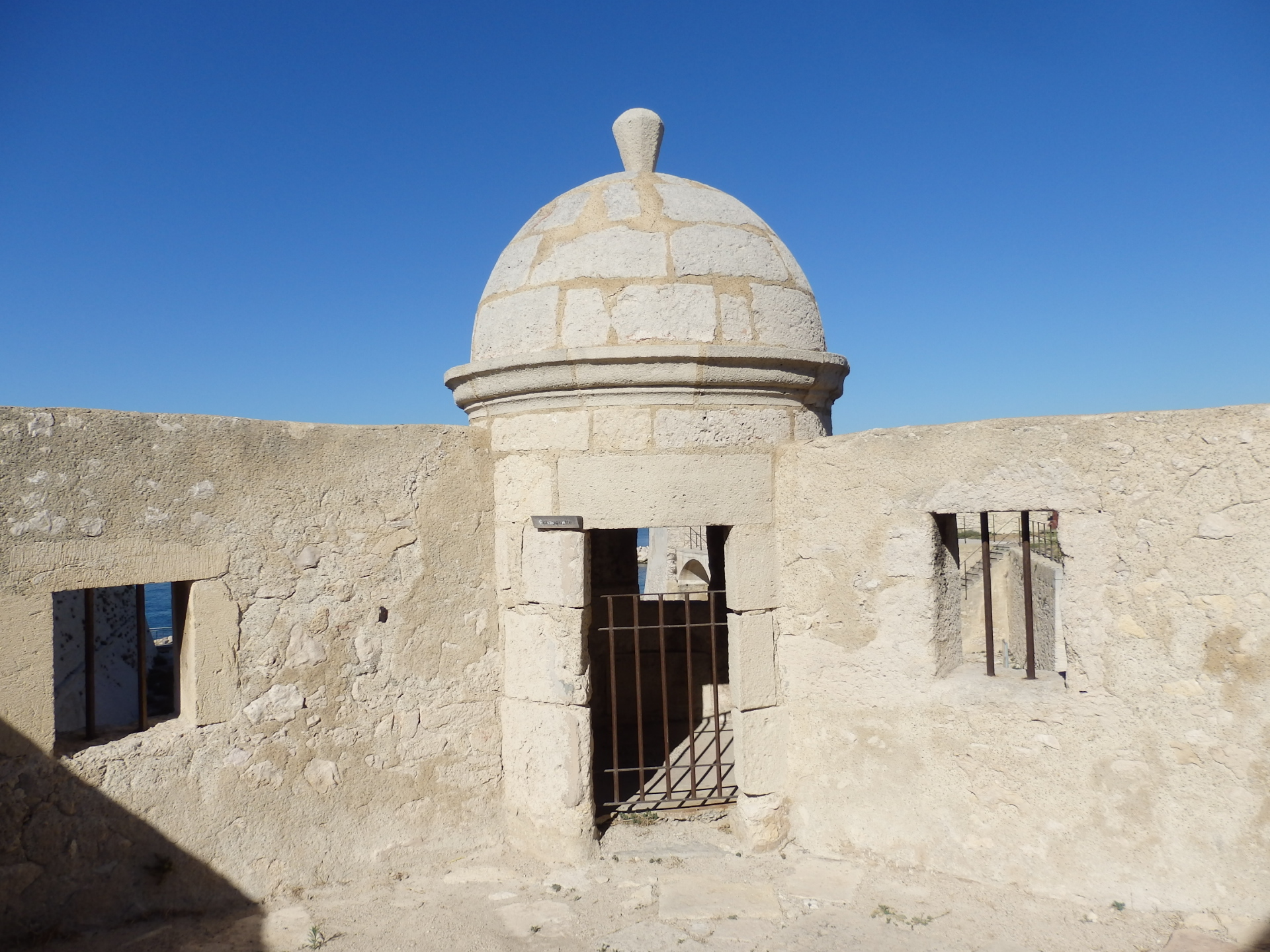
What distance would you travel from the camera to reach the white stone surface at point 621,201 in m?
4.24

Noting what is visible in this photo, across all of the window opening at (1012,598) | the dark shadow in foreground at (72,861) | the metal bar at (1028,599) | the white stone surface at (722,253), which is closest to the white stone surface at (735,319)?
the white stone surface at (722,253)

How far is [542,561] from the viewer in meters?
4.14

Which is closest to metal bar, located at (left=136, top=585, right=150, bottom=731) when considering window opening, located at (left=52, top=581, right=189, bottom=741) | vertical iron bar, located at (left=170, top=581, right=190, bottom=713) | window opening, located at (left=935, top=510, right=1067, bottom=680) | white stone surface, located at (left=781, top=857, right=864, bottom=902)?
window opening, located at (left=52, top=581, right=189, bottom=741)

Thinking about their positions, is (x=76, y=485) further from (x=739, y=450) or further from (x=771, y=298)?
(x=771, y=298)

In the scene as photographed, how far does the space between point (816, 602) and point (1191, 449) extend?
1599 mm

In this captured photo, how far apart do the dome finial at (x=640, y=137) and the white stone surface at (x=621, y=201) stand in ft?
0.72

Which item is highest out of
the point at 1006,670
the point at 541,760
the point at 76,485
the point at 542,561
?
the point at 76,485

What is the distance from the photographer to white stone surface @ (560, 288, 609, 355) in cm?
404

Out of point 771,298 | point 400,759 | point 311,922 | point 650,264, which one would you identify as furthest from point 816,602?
point 311,922

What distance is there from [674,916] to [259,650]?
80.7 inches

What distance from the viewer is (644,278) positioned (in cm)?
407

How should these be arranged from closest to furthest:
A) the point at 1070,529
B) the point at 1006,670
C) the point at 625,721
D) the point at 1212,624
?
1. the point at 1212,624
2. the point at 1070,529
3. the point at 1006,670
4. the point at 625,721

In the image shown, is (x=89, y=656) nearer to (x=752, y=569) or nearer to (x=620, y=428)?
(x=620, y=428)

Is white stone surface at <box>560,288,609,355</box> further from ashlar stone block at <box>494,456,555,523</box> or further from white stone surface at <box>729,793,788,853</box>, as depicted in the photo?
white stone surface at <box>729,793,788,853</box>
